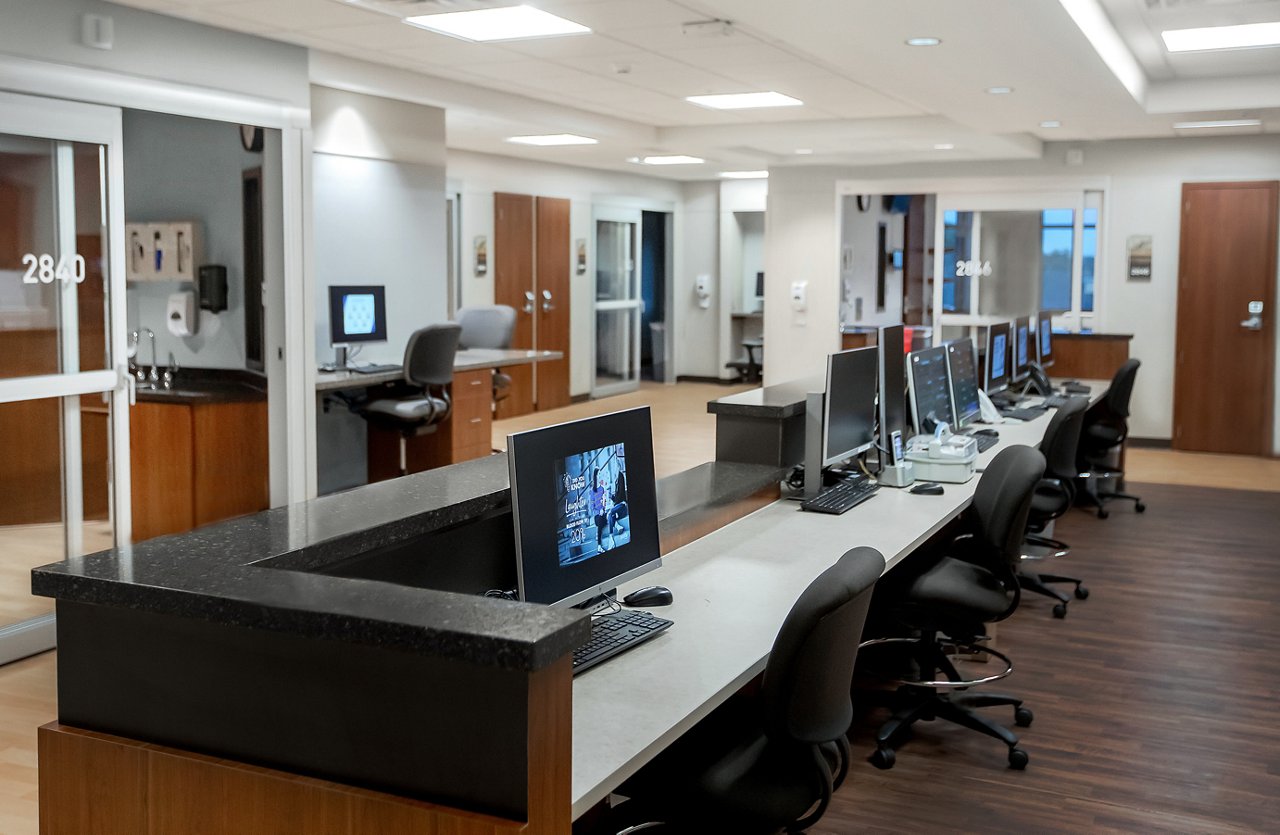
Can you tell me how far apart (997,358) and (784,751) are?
17.9 ft

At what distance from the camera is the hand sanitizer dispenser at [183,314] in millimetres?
6543

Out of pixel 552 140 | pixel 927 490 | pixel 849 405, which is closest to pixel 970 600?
pixel 927 490

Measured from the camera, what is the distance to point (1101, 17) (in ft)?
20.4

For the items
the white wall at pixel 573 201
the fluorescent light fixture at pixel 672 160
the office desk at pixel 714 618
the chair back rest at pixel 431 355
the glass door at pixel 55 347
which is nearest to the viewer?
the office desk at pixel 714 618

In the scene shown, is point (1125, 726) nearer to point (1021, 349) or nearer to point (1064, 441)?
point (1064, 441)

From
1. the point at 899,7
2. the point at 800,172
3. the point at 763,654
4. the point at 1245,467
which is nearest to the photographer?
the point at 763,654

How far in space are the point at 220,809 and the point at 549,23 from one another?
4.56m

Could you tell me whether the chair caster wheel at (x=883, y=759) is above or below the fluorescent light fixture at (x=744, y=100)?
below

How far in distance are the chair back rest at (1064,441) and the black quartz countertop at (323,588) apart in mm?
3537

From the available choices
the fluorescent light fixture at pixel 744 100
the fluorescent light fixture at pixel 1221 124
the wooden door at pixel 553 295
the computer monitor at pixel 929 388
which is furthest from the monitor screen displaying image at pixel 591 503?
the wooden door at pixel 553 295

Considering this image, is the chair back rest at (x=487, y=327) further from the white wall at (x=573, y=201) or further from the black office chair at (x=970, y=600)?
the black office chair at (x=970, y=600)

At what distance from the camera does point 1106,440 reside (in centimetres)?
779

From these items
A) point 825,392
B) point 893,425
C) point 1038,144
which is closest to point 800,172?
point 1038,144

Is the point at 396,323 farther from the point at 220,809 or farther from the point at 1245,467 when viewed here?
the point at 1245,467
